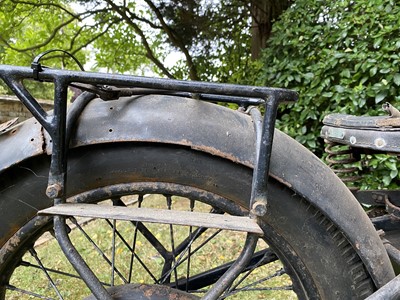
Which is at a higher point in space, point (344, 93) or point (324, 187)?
point (344, 93)

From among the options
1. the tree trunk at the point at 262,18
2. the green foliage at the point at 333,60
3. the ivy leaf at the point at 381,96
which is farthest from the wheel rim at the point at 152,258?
the tree trunk at the point at 262,18

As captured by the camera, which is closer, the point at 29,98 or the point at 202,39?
the point at 29,98

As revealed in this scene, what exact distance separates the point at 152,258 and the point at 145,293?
76.4 inches

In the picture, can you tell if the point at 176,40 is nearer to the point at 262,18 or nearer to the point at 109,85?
the point at 262,18

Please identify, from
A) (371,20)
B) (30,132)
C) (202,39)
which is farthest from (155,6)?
(30,132)

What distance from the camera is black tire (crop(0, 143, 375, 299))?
98 centimetres

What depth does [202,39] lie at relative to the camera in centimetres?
630

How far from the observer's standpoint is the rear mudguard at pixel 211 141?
3.13 feet

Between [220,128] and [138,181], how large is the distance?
0.24 m

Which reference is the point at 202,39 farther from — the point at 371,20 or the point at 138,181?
the point at 138,181

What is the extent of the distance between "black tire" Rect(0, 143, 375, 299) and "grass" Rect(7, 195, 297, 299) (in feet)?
4.10

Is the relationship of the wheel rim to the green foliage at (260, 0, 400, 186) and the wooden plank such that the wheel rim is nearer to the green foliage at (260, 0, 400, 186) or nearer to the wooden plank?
the wooden plank

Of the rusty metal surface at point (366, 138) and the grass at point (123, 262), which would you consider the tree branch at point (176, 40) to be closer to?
the grass at point (123, 262)

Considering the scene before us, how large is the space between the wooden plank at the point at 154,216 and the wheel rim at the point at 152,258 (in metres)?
0.09
